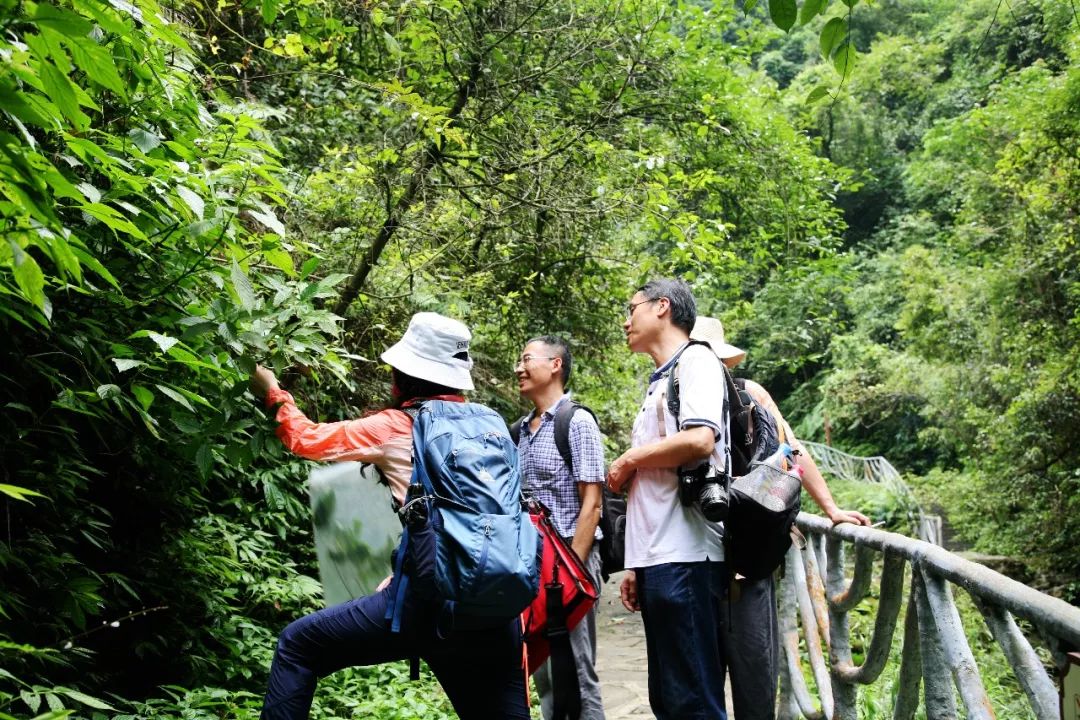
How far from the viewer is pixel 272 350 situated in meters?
3.02

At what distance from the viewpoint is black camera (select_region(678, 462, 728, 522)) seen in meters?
2.87

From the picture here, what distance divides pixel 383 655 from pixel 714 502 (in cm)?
113

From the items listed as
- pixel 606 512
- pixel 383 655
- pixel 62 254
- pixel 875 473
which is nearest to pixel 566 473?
pixel 606 512

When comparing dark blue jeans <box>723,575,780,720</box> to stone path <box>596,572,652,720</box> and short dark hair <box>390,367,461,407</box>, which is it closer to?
short dark hair <box>390,367,461,407</box>

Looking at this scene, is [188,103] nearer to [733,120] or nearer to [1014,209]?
[733,120]

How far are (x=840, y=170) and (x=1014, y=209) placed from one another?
506 cm

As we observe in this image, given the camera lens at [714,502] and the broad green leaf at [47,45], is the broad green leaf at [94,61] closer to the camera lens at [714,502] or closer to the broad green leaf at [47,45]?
the broad green leaf at [47,45]

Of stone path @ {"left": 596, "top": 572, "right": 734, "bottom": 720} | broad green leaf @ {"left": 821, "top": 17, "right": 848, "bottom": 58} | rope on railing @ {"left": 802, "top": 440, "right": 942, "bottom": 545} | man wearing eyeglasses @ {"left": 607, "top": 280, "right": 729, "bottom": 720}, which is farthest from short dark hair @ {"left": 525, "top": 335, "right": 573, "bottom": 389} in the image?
rope on railing @ {"left": 802, "top": 440, "right": 942, "bottom": 545}

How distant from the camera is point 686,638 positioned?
2.94 m

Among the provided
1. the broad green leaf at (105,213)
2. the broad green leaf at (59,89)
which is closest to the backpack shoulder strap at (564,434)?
the broad green leaf at (105,213)

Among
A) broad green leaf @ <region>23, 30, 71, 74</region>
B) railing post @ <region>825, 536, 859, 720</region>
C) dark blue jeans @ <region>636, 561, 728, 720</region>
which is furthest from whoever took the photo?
railing post @ <region>825, 536, 859, 720</region>

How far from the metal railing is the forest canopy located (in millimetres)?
1327

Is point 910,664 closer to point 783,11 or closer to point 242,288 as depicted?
point 783,11

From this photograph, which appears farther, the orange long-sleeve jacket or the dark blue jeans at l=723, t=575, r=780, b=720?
the dark blue jeans at l=723, t=575, r=780, b=720
